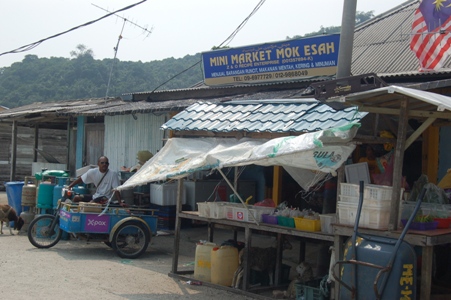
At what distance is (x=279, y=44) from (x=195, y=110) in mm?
4318

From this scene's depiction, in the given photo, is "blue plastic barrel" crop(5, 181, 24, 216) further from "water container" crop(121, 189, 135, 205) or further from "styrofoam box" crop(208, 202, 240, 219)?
"styrofoam box" crop(208, 202, 240, 219)

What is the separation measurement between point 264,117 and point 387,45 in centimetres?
637

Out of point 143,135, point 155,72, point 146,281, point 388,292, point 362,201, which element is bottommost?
point 146,281

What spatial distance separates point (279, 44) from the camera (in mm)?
13234

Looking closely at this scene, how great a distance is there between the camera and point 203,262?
347 inches

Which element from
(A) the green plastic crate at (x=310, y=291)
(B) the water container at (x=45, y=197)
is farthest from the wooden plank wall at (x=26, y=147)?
(A) the green plastic crate at (x=310, y=291)

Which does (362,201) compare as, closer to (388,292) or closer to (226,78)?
(388,292)

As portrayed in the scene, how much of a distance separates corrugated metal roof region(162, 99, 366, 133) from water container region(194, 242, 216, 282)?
1.82 meters

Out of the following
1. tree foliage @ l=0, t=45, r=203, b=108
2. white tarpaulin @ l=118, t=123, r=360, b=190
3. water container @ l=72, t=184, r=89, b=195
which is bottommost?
water container @ l=72, t=184, r=89, b=195

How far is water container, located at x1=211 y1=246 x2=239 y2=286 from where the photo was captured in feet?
28.0

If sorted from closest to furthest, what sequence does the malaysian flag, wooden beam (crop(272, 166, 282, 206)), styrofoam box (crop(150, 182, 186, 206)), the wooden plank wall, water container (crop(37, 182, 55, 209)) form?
the malaysian flag → wooden beam (crop(272, 166, 282, 206)) → water container (crop(37, 182, 55, 209)) → styrofoam box (crop(150, 182, 186, 206)) → the wooden plank wall

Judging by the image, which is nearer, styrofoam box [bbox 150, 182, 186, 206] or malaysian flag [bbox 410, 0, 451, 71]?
malaysian flag [bbox 410, 0, 451, 71]

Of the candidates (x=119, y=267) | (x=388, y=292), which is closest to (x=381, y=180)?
(x=388, y=292)

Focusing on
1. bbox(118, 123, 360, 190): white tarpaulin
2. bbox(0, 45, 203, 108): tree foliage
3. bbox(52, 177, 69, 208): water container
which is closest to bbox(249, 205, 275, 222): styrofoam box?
bbox(118, 123, 360, 190): white tarpaulin
